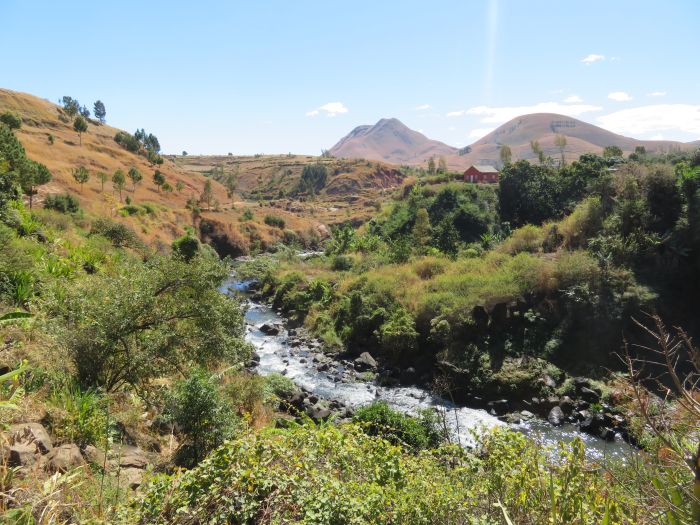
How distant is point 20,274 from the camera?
11234mm

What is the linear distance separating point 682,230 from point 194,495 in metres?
22.2

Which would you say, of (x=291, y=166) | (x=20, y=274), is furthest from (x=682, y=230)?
(x=291, y=166)

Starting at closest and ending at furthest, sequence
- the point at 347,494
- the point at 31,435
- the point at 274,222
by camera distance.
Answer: the point at 347,494, the point at 31,435, the point at 274,222

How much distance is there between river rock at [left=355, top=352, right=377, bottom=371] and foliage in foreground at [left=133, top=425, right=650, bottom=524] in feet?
47.2

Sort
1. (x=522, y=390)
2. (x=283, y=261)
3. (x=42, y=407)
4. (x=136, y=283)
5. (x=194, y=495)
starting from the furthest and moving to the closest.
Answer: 1. (x=283, y=261)
2. (x=522, y=390)
3. (x=136, y=283)
4. (x=42, y=407)
5. (x=194, y=495)

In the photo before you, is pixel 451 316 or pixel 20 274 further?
pixel 451 316

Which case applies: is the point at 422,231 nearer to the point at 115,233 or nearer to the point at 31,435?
the point at 115,233

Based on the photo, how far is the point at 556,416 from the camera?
14.4 metres

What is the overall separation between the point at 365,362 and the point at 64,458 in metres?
14.7

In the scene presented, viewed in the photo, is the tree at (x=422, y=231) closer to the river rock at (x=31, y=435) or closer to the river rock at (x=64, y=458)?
the river rock at (x=64, y=458)

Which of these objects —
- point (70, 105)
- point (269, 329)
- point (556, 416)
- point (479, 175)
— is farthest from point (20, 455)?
point (70, 105)

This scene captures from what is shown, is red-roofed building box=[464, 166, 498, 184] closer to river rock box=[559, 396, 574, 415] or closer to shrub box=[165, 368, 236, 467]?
river rock box=[559, 396, 574, 415]

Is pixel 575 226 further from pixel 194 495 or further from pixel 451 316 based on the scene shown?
pixel 194 495

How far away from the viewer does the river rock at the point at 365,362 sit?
19.3 meters
